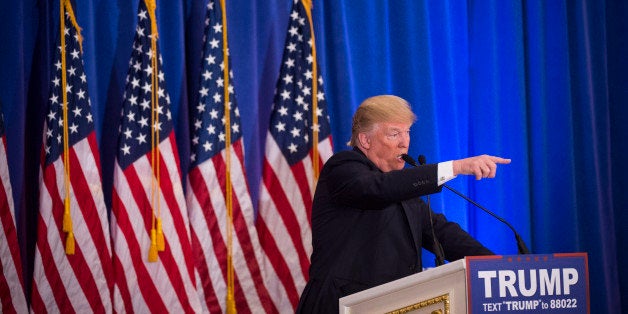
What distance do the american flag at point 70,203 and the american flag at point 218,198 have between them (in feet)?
1.77

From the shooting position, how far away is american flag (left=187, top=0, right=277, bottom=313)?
448 cm

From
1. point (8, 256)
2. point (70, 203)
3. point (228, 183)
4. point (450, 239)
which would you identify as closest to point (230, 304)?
→ point (228, 183)

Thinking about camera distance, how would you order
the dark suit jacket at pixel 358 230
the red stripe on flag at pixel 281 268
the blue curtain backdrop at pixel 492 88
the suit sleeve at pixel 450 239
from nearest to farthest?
1. the dark suit jacket at pixel 358 230
2. the suit sleeve at pixel 450 239
3. the red stripe on flag at pixel 281 268
4. the blue curtain backdrop at pixel 492 88

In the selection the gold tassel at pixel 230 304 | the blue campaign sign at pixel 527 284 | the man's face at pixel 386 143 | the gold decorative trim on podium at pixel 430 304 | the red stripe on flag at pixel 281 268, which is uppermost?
the man's face at pixel 386 143

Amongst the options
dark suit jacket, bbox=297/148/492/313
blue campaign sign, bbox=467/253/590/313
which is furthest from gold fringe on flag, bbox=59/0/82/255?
blue campaign sign, bbox=467/253/590/313

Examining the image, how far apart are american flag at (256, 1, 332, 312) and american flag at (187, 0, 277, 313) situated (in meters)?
0.13

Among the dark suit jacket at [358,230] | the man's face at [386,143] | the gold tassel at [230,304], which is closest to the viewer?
the dark suit jacket at [358,230]

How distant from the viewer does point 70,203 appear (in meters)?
4.13

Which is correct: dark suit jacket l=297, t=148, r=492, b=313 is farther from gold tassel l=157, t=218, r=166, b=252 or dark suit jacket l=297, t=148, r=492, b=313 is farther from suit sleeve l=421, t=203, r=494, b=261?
gold tassel l=157, t=218, r=166, b=252

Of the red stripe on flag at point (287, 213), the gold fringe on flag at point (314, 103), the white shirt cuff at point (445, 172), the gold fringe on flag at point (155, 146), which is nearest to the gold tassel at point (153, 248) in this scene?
the gold fringe on flag at point (155, 146)

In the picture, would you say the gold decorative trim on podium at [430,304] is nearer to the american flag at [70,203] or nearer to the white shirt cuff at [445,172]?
the white shirt cuff at [445,172]

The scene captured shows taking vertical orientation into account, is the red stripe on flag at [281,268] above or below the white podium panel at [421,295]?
below

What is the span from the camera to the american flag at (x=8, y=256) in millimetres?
3932

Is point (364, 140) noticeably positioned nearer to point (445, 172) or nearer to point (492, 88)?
point (445, 172)
